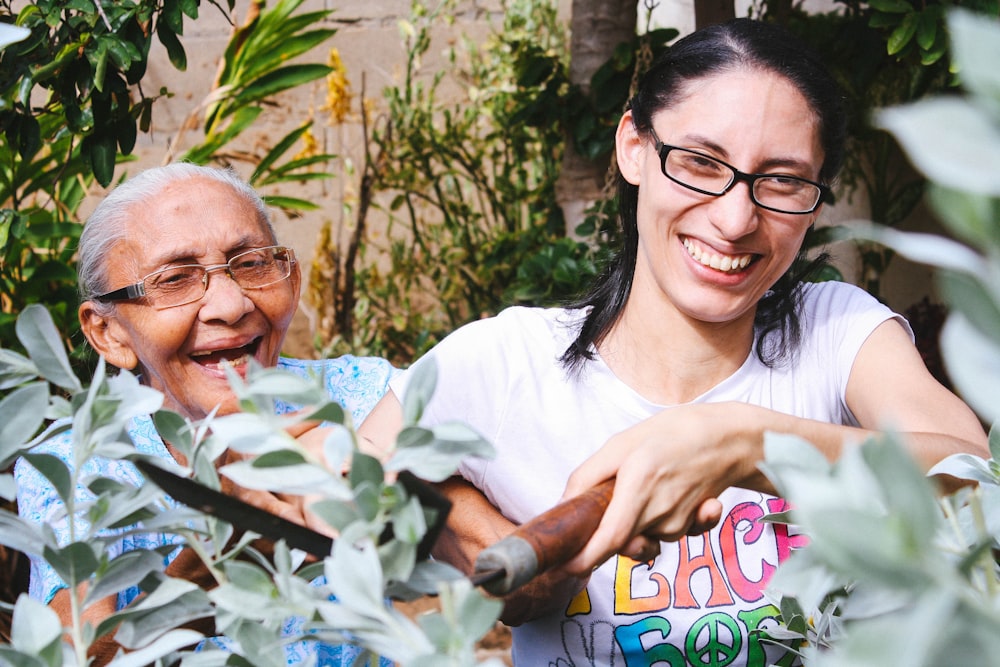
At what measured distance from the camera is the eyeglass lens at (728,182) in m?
1.45

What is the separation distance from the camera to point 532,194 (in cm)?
363

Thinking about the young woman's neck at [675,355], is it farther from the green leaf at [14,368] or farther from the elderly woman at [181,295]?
the green leaf at [14,368]

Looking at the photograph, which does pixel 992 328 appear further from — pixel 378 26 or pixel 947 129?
pixel 378 26

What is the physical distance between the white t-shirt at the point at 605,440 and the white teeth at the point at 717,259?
21 cm

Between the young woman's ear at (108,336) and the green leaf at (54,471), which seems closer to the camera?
the green leaf at (54,471)

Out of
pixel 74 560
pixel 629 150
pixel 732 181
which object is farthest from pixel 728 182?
pixel 74 560

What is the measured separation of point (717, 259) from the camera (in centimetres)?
148

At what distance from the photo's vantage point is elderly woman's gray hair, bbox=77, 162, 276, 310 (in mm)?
1787

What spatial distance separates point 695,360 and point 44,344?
1141 mm

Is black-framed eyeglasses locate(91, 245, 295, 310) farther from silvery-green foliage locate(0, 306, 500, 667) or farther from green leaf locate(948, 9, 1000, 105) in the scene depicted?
green leaf locate(948, 9, 1000, 105)

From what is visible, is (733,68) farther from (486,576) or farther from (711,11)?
(711,11)

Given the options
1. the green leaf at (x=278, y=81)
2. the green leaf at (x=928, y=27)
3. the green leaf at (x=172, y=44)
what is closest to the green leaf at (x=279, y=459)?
the green leaf at (x=172, y=44)

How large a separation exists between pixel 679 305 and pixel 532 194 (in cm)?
215

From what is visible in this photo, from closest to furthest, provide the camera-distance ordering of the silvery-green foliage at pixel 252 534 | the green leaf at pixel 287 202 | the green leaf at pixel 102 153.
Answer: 1. the silvery-green foliage at pixel 252 534
2. the green leaf at pixel 102 153
3. the green leaf at pixel 287 202
